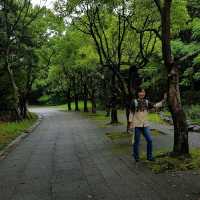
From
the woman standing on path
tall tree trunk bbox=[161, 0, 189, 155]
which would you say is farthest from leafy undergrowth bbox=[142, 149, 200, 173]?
the woman standing on path

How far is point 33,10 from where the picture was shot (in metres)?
30.8

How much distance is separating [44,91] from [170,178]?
78.9 meters

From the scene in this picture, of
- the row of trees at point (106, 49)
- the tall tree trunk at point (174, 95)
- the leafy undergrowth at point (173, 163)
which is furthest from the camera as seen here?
the row of trees at point (106, 49)

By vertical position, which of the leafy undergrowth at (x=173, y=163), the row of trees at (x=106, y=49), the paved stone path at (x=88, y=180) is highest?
the row of trees at (x=106, y=49)

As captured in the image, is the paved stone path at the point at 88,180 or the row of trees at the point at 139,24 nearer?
the paved stone path at the point at 88,180

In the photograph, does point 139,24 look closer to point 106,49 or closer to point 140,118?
point 106,49

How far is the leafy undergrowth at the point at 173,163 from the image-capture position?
9461 mm

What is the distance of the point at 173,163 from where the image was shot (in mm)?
9891

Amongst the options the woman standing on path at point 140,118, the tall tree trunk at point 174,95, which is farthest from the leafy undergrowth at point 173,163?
the woman standing on path at point 140,118

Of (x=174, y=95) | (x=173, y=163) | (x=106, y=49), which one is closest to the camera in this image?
(x=173, y=163)

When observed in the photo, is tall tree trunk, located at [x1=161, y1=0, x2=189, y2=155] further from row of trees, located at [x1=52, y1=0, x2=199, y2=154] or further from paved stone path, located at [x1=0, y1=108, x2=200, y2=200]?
paved stone path, located at [x1=0, y1=108, x2=200, y2=200]

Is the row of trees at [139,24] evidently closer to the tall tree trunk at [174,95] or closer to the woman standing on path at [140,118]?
the tall tree trunk at [174,95]

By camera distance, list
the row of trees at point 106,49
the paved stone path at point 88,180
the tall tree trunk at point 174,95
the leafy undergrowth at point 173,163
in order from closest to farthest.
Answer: the paved stone path at point 88,180 < the leafy undergrowth at point 173,163 < the tall tree trunk at point 174,95 < the row of trees at point 106,49

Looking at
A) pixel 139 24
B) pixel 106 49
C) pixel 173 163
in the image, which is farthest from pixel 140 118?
pixel 106 49
